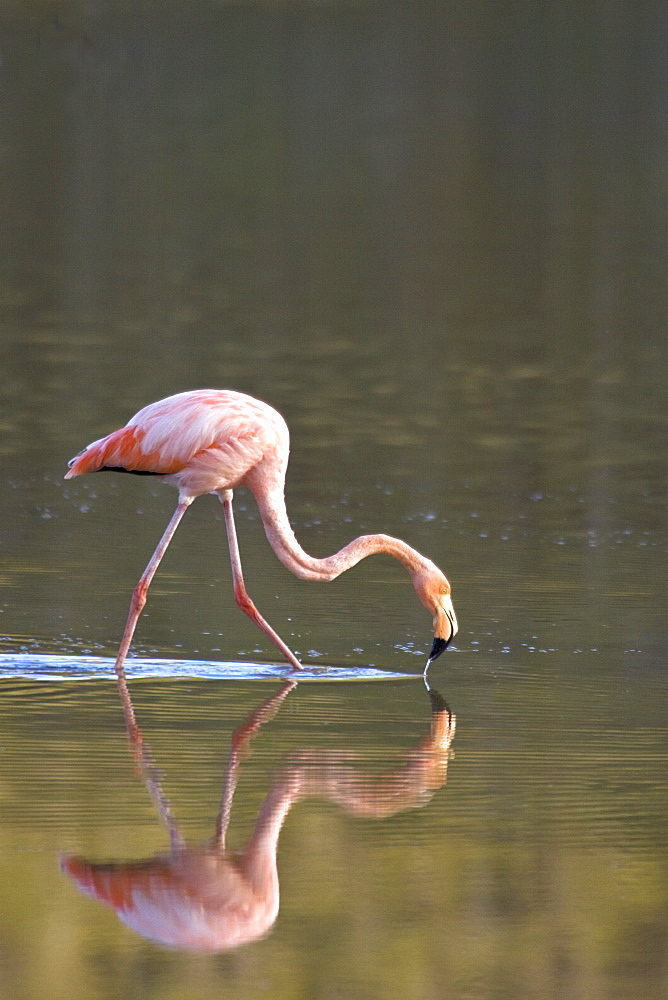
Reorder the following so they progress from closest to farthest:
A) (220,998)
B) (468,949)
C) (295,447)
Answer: (220,998) → (468,949) → (295,447)

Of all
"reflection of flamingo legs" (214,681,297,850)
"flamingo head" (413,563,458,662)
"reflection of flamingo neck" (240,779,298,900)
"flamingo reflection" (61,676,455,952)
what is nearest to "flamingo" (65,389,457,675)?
"flamingo head" (413,563,458,662)

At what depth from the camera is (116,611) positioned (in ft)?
32.2

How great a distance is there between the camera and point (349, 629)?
9594mm

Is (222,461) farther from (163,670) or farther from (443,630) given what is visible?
(443,630)

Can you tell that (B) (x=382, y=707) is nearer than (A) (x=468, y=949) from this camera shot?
No

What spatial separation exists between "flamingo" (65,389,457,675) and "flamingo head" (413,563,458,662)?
0.14m

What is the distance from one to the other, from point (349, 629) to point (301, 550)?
0.57 metres

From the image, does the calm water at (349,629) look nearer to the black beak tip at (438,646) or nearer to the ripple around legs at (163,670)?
the ripple around legs at (163,670)

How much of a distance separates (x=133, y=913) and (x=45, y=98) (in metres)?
51.5

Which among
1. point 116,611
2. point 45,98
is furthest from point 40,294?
point 45,98

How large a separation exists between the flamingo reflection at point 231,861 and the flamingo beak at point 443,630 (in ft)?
2.87

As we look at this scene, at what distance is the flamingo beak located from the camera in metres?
8.69

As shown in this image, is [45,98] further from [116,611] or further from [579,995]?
[579,995]

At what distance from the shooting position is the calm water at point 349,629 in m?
5.80
